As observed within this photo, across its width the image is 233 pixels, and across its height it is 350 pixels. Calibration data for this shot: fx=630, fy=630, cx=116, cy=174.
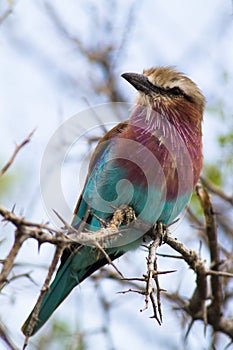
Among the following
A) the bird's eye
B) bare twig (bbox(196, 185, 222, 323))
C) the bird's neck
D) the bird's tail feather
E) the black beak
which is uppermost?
the bird's eye

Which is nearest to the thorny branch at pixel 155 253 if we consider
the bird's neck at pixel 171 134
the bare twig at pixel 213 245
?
the bare twig at pixel 213 245

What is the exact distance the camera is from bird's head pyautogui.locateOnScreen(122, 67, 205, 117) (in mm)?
4566

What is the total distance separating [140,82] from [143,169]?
32.4 inches

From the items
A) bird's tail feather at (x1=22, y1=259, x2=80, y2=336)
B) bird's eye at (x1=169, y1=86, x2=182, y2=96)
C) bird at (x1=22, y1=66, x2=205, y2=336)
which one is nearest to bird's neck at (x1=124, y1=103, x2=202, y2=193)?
bird at (x1=22, y1=66, x2=205, y2=336)

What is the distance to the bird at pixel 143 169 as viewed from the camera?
3994mm

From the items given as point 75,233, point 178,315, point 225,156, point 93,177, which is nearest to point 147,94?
point 93,177

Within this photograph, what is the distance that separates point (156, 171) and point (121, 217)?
1.84ft

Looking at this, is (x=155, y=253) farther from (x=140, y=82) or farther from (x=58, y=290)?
(x=140, y=82)

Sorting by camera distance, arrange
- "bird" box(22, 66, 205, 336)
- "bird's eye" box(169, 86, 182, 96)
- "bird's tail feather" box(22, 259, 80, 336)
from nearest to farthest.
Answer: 1. "bird" box(22, 66, 205, 336)
2. "bird's tail feather" box(22, 259, 80, 336)
3. "bird's eye" box(169, 86, 182, 96)

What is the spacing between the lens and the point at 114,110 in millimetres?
6707

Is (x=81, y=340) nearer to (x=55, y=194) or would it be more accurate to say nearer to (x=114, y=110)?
(x=55, y=194)

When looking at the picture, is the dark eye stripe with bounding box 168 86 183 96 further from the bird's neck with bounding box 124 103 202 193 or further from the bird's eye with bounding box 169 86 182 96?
the bird's neck with bounding box 124 103 202 193

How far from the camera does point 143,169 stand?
13.2 ft

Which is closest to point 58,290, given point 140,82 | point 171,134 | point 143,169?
point 143,169
